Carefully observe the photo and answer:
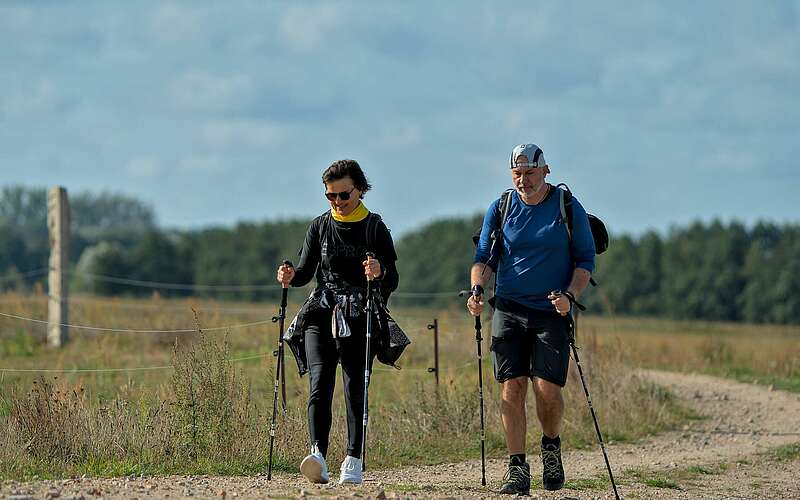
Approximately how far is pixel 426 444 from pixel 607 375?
3.40 m

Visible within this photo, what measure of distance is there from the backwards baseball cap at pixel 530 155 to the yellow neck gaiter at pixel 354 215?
3.79 feet

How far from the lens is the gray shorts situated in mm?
8625

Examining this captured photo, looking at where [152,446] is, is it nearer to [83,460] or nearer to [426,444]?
[83,460]

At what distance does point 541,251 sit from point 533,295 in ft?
1.05

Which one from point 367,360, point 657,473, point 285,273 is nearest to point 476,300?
point 367,360

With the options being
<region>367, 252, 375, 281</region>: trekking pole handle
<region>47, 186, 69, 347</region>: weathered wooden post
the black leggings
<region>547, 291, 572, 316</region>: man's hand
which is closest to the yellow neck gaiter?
<region>367, 252, 375, 281</region>: trekking pole handle

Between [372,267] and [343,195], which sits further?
[343,195]

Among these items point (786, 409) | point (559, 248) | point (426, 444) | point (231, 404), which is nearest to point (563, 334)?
→ point (559, 248)

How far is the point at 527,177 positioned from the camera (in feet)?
28.5

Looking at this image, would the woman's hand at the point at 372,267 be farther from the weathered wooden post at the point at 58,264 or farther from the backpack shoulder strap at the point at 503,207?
the weathered wooden post at the point at 58,264

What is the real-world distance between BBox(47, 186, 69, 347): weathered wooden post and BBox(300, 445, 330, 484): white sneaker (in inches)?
499

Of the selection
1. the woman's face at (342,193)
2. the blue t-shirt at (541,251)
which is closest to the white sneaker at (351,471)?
the blue t-shirt at (541,251)

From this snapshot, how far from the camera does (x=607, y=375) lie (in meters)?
14.7

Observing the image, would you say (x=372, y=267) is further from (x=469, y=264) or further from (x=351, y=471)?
(x=469, y=264)
